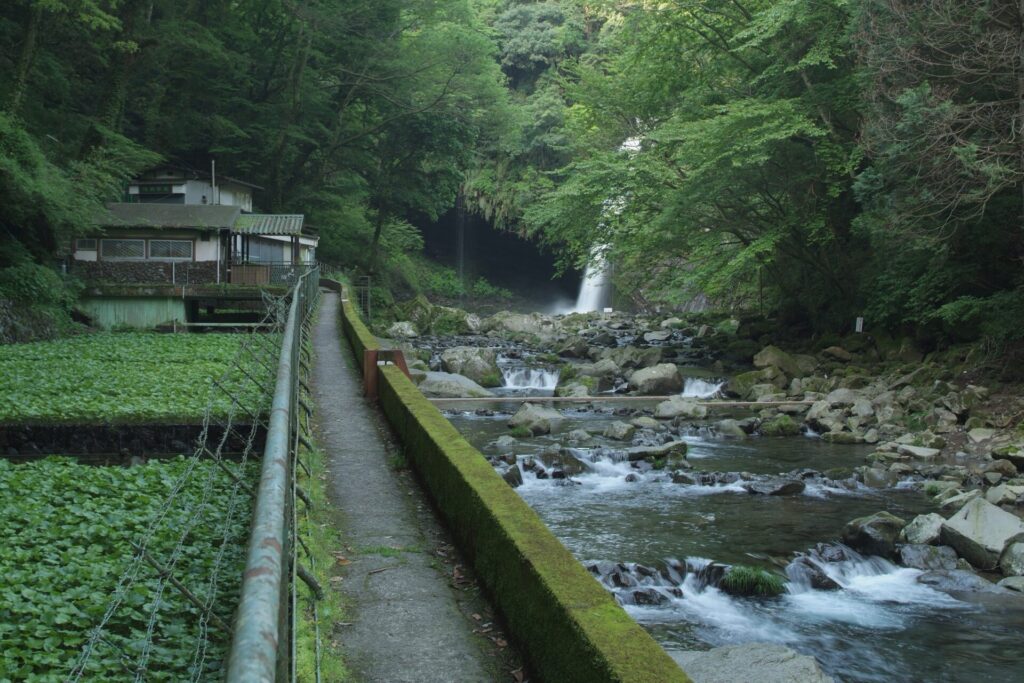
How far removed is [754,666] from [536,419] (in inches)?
434

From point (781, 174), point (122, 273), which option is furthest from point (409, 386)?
point (122, 273)

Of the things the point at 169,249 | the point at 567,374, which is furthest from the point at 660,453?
the point at 169,249

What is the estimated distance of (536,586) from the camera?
4.51 meters

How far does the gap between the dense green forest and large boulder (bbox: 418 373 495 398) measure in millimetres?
A: 6877

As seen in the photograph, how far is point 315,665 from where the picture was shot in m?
4.34

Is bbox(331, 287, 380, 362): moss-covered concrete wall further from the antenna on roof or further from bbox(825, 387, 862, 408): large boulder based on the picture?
the antenna on roof

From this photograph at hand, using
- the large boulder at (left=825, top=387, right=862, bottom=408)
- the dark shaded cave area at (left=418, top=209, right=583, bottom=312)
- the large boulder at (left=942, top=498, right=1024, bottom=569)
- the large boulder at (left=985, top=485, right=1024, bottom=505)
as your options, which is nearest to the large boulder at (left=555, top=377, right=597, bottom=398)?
the large boulder at (left=825, top=387, right=862, bottom=408)

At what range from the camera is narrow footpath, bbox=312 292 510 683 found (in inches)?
180

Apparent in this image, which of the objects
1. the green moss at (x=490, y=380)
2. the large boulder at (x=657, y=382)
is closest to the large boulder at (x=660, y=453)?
the large boulder at (x=657, y=382)

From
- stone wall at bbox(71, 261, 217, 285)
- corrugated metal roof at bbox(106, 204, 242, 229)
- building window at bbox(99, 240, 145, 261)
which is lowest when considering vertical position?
stone wall at bbox(71, 261, 217, 285)

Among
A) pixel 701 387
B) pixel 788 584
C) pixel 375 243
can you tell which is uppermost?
pixel 375 243

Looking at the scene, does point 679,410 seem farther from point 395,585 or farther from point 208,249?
point 208,249

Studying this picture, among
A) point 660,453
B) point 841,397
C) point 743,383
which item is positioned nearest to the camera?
point 660,453

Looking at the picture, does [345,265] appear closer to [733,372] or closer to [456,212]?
[456,212]
